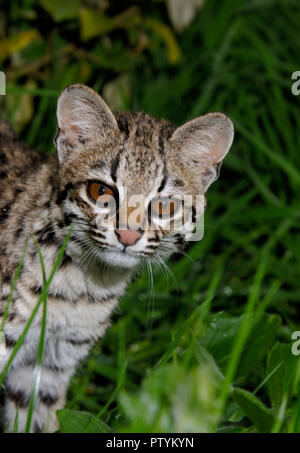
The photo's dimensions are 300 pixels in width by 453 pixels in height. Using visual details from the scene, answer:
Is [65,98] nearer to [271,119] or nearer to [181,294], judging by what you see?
[181,294]

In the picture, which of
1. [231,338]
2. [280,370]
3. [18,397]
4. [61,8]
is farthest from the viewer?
[61,8]

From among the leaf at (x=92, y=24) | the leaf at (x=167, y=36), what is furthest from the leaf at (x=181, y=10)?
the leaf at (x=92, y=24)

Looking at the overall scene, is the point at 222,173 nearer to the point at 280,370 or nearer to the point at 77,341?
the point at 77,341

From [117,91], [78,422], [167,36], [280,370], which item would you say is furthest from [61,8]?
[78,422]

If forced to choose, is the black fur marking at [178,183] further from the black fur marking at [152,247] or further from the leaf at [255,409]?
the leaf at [255,409]

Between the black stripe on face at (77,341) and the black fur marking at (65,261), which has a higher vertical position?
the black fur marking at (65,261)
